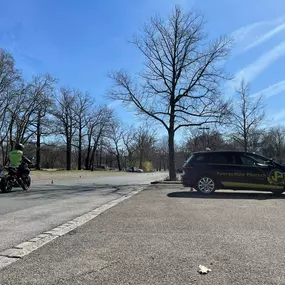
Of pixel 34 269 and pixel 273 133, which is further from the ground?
pixel 273 133

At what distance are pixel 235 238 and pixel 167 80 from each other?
66.6ft

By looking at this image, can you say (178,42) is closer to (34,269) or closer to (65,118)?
(34,269)

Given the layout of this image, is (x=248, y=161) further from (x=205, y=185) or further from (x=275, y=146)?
(x=275, y=146)

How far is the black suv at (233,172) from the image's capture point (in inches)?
512

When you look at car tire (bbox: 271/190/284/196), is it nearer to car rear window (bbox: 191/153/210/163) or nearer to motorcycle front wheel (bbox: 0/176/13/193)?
car rear window (bbox: 191/153/210/163)

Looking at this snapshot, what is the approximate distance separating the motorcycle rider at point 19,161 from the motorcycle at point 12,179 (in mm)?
42

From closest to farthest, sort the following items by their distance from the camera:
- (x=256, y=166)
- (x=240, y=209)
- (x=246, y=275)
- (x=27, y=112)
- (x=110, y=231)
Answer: (x=246, y=275), (x=110, y=231), (x=240, y=209), (x=256, y=166), (x=27, y=112)

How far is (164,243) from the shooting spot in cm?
534

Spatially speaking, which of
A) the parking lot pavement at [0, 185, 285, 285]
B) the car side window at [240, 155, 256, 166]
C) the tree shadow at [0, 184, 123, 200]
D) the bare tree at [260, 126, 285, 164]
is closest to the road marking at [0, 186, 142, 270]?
the parking lot pavement at [0, 185, 285, 285]

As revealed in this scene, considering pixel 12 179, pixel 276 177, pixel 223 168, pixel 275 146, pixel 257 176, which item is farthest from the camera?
pixel 275 146

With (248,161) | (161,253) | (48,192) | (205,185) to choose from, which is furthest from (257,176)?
(161,253)

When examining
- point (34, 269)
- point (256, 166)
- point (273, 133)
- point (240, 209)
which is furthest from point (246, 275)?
point (273, 133)

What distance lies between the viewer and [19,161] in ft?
46.8

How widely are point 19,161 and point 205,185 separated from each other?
7594 mm
